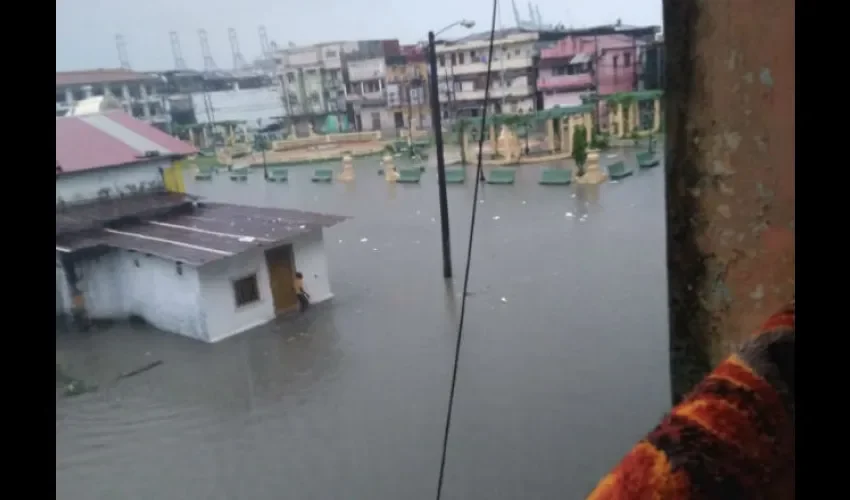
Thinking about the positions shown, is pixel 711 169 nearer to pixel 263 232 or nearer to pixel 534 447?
pixel 534 447

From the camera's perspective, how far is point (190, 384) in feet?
4.20

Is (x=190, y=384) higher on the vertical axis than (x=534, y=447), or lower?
higher

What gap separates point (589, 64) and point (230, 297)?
1039 millimetres

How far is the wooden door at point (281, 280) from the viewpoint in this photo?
1419 mm

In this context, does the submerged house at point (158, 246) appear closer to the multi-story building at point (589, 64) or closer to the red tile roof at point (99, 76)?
the red tile roof at point (99, 76)

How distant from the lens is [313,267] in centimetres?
150

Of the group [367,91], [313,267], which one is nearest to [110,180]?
[313,267]

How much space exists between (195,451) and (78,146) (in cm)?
59

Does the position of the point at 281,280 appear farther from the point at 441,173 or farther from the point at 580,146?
the point at 580,146

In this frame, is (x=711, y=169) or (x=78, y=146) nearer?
(x=711, y=169)

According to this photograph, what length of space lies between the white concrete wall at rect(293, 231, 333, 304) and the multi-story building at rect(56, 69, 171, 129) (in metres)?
0.38
